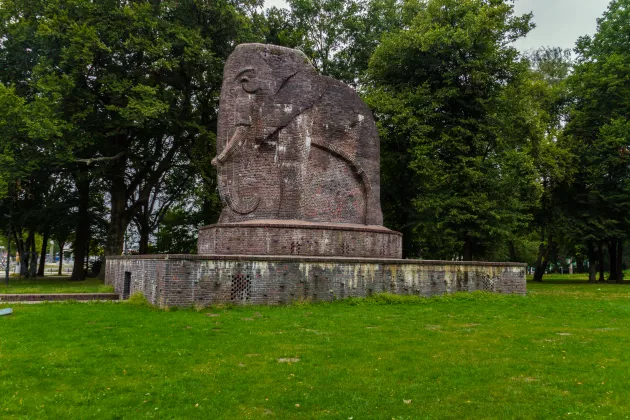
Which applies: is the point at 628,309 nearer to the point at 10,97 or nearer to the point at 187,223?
the point at 10,97

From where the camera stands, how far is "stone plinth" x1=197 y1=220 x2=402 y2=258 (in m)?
16.1

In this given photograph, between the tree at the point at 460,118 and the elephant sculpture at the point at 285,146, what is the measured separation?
817 cm

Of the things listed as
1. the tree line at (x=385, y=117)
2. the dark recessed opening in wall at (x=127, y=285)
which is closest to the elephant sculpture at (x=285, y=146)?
the dark recessed opening in wall at (x=127, y=285)

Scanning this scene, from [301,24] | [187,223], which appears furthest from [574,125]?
[187,223]

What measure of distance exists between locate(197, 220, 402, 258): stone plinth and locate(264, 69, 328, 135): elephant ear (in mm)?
3573

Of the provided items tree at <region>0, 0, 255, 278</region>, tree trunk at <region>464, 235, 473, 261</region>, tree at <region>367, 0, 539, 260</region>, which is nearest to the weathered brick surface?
tree at <region>367, 0, 539, 260</region>

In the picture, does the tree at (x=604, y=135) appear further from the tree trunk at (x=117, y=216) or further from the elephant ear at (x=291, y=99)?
the tree trunk at (x=117, y=216)

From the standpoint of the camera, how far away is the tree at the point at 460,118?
2580 centimetres

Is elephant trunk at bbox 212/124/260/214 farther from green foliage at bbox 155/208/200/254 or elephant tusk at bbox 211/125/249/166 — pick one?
green foliage at bbox 155/208/200/254

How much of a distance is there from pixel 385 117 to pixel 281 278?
16.3m

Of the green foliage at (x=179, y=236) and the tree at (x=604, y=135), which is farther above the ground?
the tree at (x=604, y=135)

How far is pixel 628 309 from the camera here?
1520 centimetres

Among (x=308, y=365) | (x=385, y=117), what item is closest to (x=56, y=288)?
(x=308, y=365)

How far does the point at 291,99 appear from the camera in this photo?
17906mm
